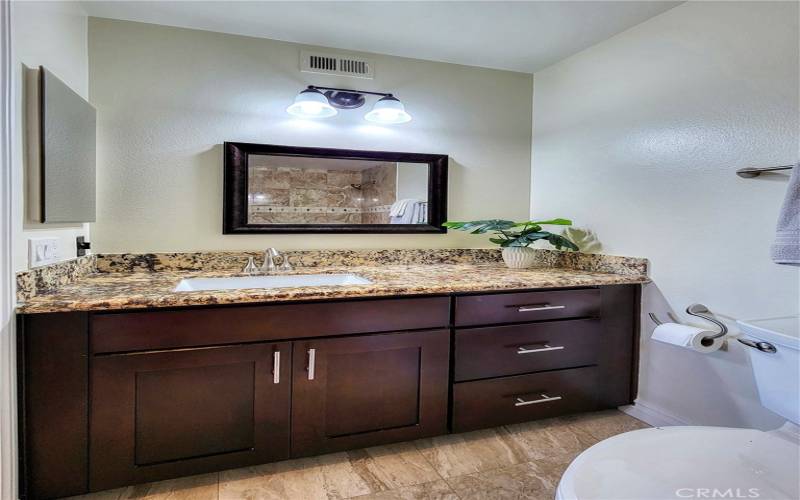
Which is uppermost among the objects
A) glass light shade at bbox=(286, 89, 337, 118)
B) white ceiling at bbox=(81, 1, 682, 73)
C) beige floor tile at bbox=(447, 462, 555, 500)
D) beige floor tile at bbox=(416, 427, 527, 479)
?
white ceiling at bbox=(81, 1, 682, 73)

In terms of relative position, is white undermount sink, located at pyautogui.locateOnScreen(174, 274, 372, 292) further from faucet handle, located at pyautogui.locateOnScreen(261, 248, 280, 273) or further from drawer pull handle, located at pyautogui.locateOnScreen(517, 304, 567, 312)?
drawer pull handle, located at pyautogui.locateOnScreen(517, 304, 567, 312)

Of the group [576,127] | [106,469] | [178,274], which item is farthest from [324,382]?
[576,127]

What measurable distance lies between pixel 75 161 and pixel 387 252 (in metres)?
1.50

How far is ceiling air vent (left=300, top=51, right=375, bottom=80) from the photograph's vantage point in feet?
7.88

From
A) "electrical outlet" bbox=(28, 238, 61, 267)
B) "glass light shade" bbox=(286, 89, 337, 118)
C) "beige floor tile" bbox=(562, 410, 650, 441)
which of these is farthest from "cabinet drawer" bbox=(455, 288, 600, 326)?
"electrical outlet" bbox=(28, 238, 61, 267)

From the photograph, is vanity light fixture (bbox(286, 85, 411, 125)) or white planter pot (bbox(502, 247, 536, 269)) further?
white planter pot (bbox(502, 247, 536, 269))

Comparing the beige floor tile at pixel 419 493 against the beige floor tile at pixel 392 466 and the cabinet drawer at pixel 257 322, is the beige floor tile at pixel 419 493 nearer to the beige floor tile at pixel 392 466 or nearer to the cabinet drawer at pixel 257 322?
the beige floor tile at pixel 392 466

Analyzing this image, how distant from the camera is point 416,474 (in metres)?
1.79

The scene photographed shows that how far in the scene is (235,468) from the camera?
1.73 meters

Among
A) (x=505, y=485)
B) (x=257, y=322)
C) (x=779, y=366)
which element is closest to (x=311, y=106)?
(x=257, y=322)

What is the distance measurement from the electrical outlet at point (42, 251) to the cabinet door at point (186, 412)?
0.40m

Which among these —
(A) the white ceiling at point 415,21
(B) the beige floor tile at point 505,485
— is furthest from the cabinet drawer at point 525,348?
(A) the white ceiling at point 415,21

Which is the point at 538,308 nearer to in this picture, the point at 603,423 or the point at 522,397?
the point at 522,397

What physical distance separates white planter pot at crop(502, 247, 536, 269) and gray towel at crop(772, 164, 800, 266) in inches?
46.5
